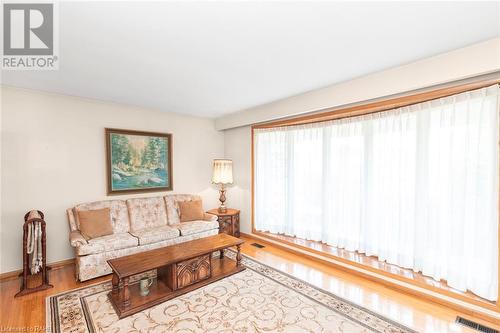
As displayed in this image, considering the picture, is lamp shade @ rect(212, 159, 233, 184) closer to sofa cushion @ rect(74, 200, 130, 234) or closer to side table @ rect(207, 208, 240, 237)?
side table @ rect(207, 208, 240, 237)

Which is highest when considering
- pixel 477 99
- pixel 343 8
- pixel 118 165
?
pixel 343 8

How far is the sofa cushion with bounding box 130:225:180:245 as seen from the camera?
3346mm

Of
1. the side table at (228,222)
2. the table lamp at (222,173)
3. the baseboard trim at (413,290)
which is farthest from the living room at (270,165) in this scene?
the table lamp at (222,173)

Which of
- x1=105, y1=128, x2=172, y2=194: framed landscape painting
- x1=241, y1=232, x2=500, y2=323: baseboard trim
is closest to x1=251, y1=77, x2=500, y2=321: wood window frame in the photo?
x1=241, y1=232, x2=500, y2=323: baseboard trim

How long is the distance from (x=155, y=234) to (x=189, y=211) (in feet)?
2.76

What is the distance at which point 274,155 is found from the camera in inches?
173

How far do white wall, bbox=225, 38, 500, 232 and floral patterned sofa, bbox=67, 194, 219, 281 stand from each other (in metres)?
1.20

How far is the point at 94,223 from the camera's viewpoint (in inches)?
127

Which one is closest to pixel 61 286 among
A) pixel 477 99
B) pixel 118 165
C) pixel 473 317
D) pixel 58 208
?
pixel 58 208

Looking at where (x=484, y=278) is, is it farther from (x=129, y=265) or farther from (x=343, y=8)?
(x=129, y=265)

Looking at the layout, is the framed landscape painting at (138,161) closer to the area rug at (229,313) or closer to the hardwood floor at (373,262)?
the area rug at (229,313)

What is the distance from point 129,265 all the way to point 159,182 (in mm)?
2138

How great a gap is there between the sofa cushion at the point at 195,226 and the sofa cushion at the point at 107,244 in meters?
0.72

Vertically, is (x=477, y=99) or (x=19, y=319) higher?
(x=477, y=99)
